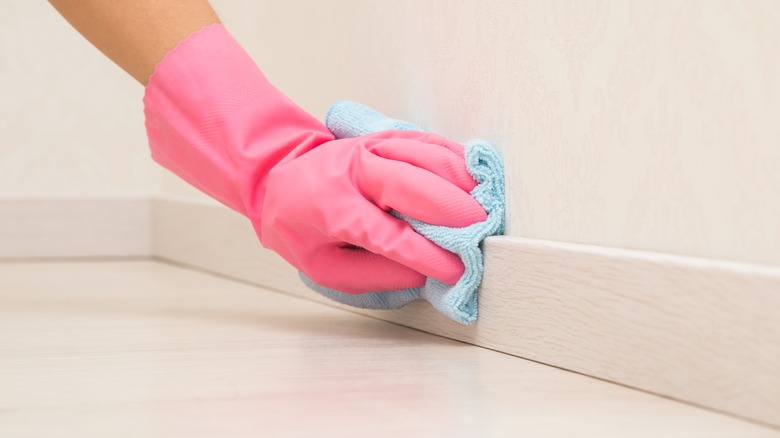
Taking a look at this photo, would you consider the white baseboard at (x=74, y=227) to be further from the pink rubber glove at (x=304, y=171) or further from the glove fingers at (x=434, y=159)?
the glove fingers at (x=434, y=159)

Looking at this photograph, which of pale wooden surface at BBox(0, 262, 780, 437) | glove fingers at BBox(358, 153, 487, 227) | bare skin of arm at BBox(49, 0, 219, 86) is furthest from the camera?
bare skin of arm at BBox(49, 0, 219, 86)

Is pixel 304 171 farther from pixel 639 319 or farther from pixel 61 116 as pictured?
pixel 61 116

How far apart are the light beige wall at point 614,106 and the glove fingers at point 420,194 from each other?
0.04 metres

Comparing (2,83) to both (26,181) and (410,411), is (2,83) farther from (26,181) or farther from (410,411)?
(410,411)

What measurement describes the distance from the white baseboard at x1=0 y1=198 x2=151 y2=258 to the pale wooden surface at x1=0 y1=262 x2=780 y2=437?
692mm

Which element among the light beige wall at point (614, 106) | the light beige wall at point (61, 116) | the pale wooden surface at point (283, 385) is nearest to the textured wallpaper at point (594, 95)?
the light beige wall at point (614, 106)

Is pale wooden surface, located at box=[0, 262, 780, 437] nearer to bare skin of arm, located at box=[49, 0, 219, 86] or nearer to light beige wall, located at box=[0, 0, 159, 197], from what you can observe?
bare skin of arm, located at box=[49, 0, 219, 86]

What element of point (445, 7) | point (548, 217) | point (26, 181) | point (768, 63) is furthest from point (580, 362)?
point (26, 181)

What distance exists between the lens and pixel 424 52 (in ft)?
2.92

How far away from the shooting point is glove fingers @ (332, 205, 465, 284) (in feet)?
2.43

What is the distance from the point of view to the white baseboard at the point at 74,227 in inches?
64.2

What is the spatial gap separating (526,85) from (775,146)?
0.25 metres

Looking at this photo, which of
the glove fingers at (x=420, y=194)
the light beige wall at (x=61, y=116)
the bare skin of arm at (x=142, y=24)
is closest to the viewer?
the glove fingers at (x=420, y=194)

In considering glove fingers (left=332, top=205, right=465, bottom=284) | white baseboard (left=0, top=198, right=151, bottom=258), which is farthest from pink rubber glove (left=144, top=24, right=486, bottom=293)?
white baseboard (left=0, top=198, right=151, bottom=258)
